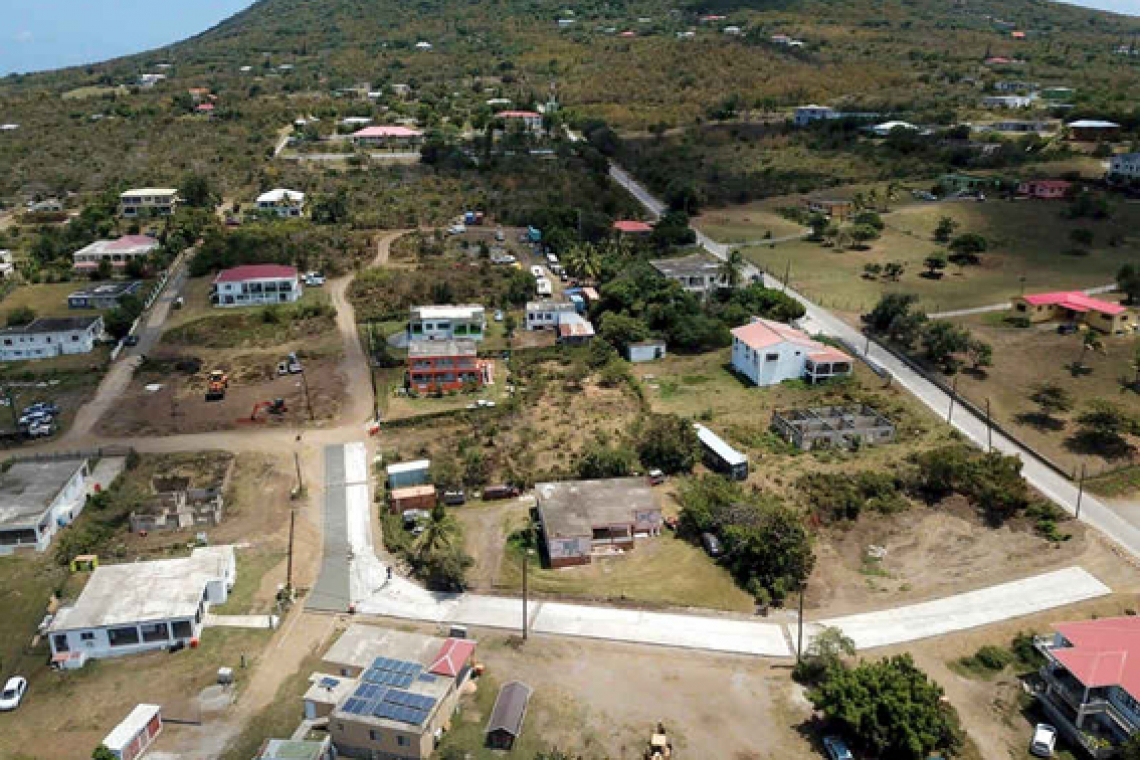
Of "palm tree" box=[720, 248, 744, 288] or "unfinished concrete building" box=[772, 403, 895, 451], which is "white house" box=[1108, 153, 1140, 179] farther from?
"unfinished concrete building" box=[772, 403, 895, 451]

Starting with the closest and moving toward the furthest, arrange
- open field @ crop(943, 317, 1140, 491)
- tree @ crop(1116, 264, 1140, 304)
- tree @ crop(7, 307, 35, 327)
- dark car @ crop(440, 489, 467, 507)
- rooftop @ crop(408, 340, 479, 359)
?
1. dark car @ crop(440, 489, 467, 507)
2. open field @ crop(943, 317, 1140, 491)
3. rooftop @ crop(408, 340, 479, 359)
4. tree @ crop(1116, 264, 1140, 304)
5. tree @ crop(7, 307, 35, 327)

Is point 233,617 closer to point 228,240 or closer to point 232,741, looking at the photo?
point 232,741

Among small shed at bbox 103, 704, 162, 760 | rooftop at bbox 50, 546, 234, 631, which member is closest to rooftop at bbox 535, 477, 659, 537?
rooftop at bbox 50, 546, 234, 631

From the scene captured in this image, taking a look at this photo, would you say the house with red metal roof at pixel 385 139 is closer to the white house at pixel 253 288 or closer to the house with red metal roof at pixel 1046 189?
the white house at pixel 253 288

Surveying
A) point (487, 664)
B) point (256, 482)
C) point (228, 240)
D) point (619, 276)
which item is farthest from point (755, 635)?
point (228, 240)

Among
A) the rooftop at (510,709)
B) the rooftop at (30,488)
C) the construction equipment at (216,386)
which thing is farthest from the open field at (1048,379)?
the rooftop at (30,488)

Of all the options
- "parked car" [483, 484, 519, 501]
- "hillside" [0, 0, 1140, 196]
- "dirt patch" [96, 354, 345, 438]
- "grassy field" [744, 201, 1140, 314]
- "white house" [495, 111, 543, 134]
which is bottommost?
"parked car" [483, 484, 519, 501]
